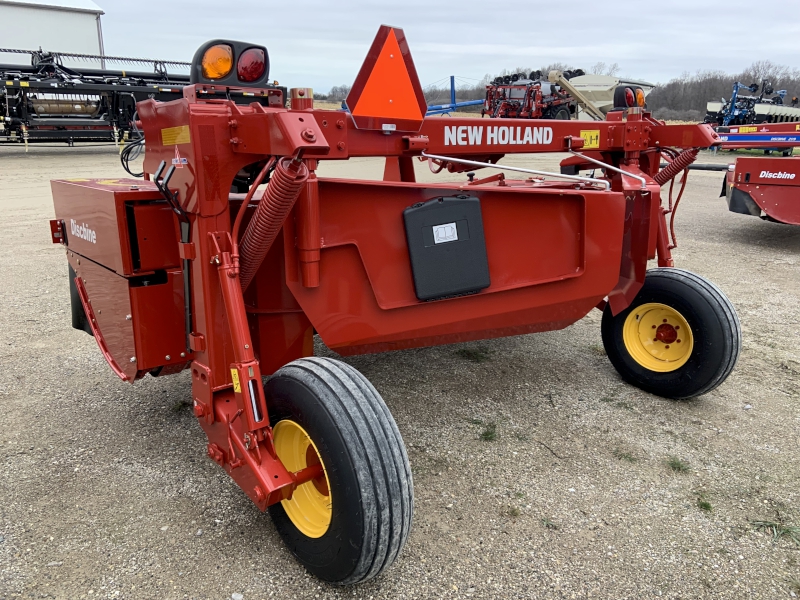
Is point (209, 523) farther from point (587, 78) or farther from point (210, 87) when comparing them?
point (587, 78)

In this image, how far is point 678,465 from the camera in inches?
111

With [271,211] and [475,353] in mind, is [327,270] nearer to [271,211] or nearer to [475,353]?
[271,211]

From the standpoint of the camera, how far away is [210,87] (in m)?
2.26

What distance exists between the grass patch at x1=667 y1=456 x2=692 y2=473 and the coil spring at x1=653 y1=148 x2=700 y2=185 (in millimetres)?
1639

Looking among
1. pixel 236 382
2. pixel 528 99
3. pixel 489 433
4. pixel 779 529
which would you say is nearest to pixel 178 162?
pixel 236 382

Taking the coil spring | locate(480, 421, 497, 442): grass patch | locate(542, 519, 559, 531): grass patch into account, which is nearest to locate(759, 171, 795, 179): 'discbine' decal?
the coil spring

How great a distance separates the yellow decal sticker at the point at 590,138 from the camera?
3346mm

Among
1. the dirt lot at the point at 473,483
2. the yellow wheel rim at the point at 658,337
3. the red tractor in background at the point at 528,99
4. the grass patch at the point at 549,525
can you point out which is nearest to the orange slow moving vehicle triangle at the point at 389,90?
the dirt lot at the point at 473,483

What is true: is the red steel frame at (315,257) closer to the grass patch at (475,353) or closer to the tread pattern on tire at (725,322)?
the tread pattern on tire at (725,322)

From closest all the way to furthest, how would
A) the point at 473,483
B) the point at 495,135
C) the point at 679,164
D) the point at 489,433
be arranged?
the point at 473,483 < the point at 495,135 < the point at 489,433 < the point at 679,164

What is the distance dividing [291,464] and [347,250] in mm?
831

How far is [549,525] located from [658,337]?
1.55 m

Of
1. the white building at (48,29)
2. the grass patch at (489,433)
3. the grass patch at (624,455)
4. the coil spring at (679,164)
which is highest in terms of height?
the white building at (48,29)

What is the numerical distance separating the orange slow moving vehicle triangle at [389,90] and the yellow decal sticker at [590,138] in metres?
1.34
